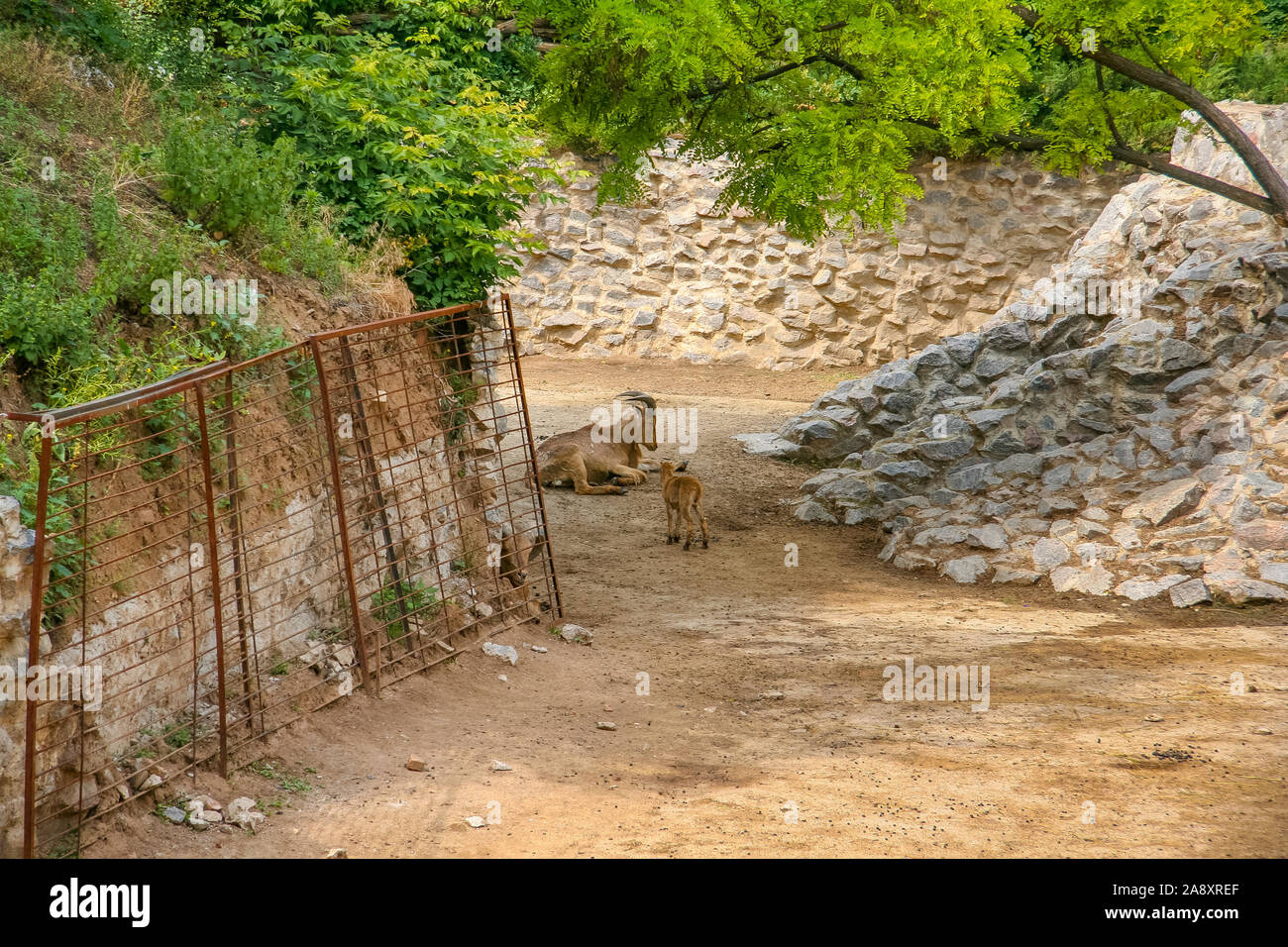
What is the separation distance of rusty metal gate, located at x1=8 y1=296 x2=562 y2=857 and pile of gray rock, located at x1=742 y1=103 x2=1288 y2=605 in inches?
189

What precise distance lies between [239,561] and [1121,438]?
876 cm

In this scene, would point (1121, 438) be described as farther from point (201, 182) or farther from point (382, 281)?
→ point (201, 182)

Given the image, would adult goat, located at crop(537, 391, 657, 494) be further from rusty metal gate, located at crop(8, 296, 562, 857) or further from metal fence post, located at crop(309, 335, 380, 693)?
metal fence post, located at crop(309, 335, 380, 693)

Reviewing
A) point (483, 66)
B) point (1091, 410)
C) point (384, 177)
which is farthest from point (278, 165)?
point (1091, 410)

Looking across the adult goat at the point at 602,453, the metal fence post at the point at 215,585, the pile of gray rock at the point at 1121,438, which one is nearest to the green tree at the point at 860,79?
the pile of gray rock at the point at 1121,438

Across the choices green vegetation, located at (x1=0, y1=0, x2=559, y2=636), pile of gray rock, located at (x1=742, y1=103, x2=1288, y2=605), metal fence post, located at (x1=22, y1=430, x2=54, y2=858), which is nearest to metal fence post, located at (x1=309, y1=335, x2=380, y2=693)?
green vegetation, located at (x1=0, y1=0, x2=559, y2=636)

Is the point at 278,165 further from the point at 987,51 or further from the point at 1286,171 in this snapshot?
the point at 1286,171

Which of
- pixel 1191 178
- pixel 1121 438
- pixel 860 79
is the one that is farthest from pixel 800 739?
pixel 1191 178

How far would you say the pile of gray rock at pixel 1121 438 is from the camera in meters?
9.74

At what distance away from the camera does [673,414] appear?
17531 mm

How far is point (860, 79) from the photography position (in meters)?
9.58

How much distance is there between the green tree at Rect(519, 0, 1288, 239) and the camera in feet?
28.3

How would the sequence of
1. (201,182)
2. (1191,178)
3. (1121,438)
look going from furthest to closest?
(1121,438) → (1191,178) → (201,182)
